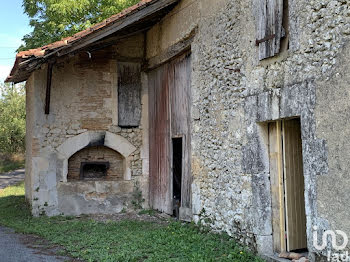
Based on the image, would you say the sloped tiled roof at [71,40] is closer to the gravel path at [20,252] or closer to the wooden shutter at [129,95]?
the wooden shutter at [129,95]

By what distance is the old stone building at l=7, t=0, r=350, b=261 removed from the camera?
469cm

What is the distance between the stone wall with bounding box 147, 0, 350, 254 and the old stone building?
2 centimetres

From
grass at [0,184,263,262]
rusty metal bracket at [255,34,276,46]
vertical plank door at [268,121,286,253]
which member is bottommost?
grass at [0,184,263,262]

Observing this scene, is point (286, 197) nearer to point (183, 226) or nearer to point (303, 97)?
point (303, 97)

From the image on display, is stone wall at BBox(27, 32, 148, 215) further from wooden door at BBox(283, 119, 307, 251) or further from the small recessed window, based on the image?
wooden door at BBox(283, 119, 307, 251)

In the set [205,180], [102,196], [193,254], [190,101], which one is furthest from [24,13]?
[193,254]

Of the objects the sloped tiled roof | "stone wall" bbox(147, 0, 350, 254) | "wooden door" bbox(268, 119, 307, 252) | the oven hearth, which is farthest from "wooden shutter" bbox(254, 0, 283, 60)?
the oven hearth

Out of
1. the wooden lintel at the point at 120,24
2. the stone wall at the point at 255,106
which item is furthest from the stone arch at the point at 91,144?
the stone wall at the point at 255,106

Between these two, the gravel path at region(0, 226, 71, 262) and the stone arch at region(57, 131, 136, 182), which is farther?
the stone arch at region(57, 131, 136, 182)

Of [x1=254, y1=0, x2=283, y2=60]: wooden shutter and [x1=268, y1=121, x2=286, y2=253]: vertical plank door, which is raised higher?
[x1=254, y1=0, x2=283, y2=60]: wooden shutter

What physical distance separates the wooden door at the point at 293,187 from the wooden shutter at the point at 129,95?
16.7 ft

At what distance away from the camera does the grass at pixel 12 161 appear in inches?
961

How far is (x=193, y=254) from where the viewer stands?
5605 mm

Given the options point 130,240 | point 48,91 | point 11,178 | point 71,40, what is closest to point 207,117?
→ point 130,240
